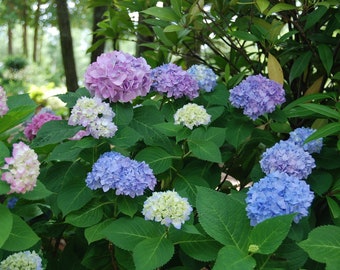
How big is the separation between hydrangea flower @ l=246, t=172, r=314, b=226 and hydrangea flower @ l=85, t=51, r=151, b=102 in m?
0.62

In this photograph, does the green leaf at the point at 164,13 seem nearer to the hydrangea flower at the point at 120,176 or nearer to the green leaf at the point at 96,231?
the hydrangea flower at the point at 120,176

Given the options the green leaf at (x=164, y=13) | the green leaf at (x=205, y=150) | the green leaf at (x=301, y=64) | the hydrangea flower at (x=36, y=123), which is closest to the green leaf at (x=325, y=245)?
the green leaf at (x=205, y=150)

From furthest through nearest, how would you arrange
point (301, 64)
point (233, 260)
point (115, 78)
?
point (301, 64), point (115, 78), point (233, 260)

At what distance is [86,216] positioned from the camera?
152 centimetres

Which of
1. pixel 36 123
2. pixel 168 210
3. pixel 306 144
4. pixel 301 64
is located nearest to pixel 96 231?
pixel 168 210

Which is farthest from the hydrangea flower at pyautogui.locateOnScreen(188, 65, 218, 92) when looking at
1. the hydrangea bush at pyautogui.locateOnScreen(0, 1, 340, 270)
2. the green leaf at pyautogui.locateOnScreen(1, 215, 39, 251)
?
the green leaf at pyautogui.locateOnScreen(1, 215, 39, 251)

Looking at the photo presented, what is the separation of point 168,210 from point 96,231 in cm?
29

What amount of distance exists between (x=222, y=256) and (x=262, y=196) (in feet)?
0.67

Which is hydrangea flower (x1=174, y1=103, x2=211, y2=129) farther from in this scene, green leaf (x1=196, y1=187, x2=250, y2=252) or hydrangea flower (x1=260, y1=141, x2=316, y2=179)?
green leaf (x1=196, y1=187, x2=250, y2=252)

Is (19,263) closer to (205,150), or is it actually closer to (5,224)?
(5,224)

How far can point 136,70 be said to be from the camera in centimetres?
173

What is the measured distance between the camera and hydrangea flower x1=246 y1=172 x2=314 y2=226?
49.6 inches

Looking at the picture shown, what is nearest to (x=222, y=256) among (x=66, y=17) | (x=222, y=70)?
(x=222, y=70)

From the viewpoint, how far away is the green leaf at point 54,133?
1.62 m
